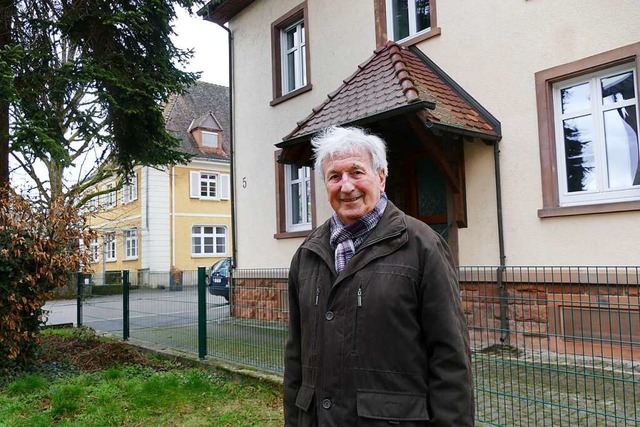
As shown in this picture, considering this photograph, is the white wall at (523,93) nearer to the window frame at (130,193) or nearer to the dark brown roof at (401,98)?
the dark brown roof at (401,98)

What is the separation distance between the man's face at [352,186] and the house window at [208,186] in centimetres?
2958

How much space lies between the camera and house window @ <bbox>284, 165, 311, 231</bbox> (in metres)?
A: 10.9

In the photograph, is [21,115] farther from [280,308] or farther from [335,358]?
[335,358]

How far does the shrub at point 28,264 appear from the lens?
646 cm

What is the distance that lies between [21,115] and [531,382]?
748cm

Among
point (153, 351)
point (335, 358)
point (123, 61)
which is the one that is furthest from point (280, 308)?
point (123, 61)

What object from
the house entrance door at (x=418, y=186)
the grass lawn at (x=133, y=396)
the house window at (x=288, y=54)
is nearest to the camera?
the grass lawn at (x=133, y=396)

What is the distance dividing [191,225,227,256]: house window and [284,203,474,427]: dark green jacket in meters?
29.8

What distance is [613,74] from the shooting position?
6391 mm

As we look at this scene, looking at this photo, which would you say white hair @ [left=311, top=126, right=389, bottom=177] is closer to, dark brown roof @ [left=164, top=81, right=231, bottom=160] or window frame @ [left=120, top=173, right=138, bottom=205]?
dark brown roof @ [left=164, top=81, right=231, bottom=160]

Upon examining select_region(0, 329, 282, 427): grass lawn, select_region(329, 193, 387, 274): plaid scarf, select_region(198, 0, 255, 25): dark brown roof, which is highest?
select_region(198, 0, 255, 25): dark brown roof

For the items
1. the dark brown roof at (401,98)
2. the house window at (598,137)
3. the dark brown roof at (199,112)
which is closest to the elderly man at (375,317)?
the dark brown roof at (401,98)


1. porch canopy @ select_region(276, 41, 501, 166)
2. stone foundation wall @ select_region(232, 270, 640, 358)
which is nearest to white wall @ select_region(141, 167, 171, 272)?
porch canopy @ select_region(276, 41, 501, 166)

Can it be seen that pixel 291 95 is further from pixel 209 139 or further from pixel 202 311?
pixel 209 139
